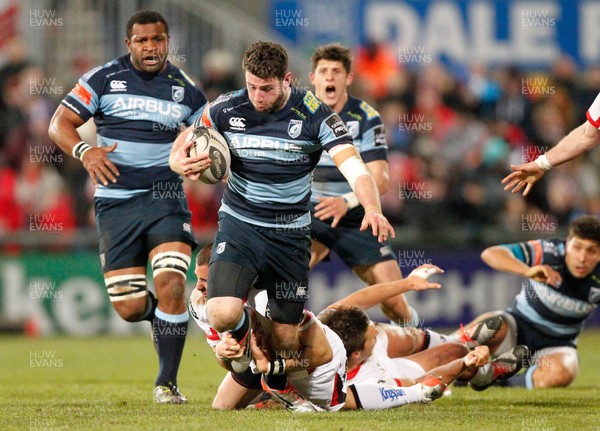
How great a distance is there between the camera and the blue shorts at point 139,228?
8562 millimetres

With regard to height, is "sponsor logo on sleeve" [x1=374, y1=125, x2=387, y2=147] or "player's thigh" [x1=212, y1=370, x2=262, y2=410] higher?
"sponsor logo on sleeve" [x1=374, y1=125, x2=387, y2=147]

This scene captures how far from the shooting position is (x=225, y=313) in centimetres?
706

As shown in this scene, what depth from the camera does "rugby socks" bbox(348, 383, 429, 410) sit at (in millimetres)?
7652

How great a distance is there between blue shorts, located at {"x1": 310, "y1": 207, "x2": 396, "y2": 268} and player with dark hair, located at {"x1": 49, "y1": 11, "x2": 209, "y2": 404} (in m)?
1.41

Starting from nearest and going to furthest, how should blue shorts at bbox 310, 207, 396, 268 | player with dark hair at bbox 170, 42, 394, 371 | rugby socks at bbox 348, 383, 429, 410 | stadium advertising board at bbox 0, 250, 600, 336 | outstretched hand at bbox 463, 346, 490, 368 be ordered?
player with dark hair at bbox 170, 42, 394, 371, rugby socks at bbox 348, 383, 429, 410, outstretched hand at bbox 463, 346, 490, 368, blue shorts at bbox 310, 207, 396, 268, stadium advertising board at bbox 0, 250, 600, 336

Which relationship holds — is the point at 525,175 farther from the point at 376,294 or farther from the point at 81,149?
the point at 81,149

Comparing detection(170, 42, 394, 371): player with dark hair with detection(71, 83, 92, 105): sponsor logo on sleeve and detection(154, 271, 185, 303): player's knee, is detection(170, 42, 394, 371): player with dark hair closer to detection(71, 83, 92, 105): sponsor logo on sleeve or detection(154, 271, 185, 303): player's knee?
detection(154, 271, 185, 303): player's knee

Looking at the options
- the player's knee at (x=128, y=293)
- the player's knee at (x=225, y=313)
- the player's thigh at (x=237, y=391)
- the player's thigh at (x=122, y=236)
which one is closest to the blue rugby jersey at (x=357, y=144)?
the player's thigh at (x=122, y=236)

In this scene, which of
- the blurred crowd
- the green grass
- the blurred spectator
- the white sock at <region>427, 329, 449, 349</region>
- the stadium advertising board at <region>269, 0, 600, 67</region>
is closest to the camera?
the green grass

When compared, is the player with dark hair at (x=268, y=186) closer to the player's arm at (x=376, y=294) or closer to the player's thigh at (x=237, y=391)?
the player's thigh at (x=237, y=391)

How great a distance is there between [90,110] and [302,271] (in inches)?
95.9

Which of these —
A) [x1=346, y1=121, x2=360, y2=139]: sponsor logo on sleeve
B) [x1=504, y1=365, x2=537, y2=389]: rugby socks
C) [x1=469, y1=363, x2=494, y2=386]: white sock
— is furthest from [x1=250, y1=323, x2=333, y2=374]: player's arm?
[x1=504, y1=365, x2=537, y2=389]: rugby socks

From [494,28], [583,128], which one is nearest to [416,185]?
[494,28]

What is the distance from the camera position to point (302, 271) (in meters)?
7.55
